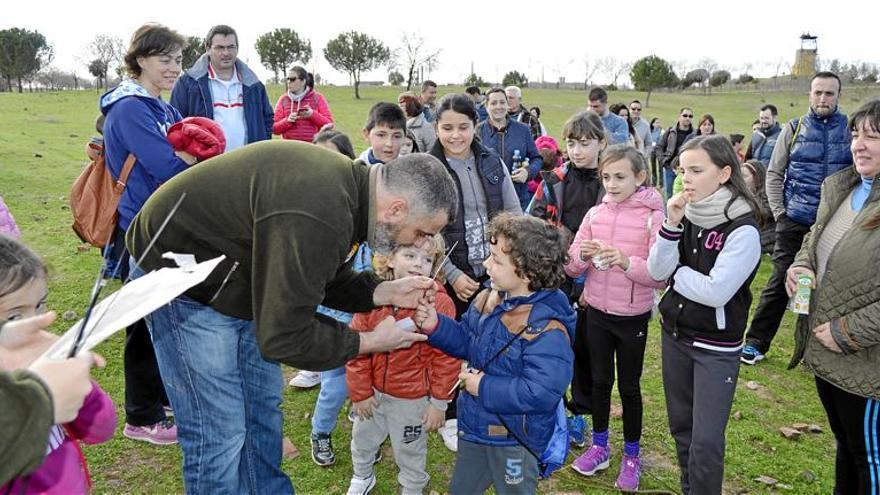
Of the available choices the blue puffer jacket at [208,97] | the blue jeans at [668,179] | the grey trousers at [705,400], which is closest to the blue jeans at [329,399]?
the grey trousers at [705,400]

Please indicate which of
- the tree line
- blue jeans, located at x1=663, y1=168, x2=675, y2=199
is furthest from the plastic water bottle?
the tree line

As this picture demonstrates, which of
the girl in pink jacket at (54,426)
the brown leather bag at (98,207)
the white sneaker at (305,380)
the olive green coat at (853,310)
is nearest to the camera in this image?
the girl in pink jacket at (54,426)

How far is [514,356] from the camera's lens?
299 cm

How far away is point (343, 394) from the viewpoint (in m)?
4.10

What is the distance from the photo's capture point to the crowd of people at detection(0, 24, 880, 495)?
2.32 meters

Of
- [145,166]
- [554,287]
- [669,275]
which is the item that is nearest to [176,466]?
[145,166]

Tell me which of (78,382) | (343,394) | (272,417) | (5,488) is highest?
(78,382)

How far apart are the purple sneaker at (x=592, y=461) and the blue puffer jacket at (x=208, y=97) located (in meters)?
3.93

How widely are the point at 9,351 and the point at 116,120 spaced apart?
7.38 ft

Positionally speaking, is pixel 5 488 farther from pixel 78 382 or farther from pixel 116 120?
pixel 116 120

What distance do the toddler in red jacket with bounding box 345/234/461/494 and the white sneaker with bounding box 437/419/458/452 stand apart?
71 centimetres

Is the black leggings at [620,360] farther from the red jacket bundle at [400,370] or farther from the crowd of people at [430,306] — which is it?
the red jacket bundle at [400,370]

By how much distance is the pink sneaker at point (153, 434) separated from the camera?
426 cm

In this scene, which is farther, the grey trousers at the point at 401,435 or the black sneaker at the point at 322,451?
the black sneaker at the point at 322,451
